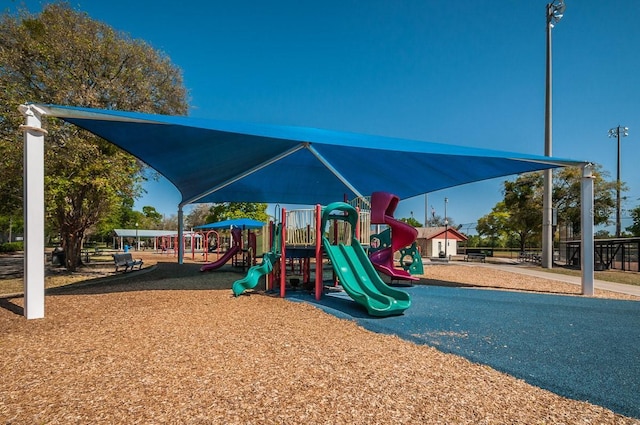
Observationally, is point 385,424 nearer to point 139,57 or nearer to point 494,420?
point 494,420

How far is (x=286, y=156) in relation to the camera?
11977 millimetres

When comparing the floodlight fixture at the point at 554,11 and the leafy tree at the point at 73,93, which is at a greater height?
the floodlight fixture at the point at 554,11

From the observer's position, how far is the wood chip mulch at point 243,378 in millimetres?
2830

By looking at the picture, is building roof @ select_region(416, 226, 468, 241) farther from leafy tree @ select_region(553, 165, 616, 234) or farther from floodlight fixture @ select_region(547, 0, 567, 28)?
floodlight fixture @ select_region(547, 0, 567, 28)

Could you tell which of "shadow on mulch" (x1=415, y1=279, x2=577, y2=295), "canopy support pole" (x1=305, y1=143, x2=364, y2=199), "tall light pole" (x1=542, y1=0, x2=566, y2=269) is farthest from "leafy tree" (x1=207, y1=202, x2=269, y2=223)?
"shadow on mulch" (x1=415, y1=279, x2=577, y2=295)

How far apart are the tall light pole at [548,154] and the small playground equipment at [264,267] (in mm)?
15350

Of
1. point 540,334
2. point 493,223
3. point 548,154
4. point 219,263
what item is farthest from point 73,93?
point 493,223

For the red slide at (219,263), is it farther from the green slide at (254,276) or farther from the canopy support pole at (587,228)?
the canopy support pole at (587,228)

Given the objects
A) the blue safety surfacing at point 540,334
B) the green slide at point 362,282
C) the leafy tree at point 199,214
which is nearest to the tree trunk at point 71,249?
the blue safety surfacing at point 540,334

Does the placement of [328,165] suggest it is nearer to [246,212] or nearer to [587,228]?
[587,228]

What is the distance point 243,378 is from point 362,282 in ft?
13.8

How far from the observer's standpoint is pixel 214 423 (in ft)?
8.78

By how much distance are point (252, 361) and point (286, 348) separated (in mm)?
607

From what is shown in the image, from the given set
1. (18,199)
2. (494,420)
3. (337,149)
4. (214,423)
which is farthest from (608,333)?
(18,199)
